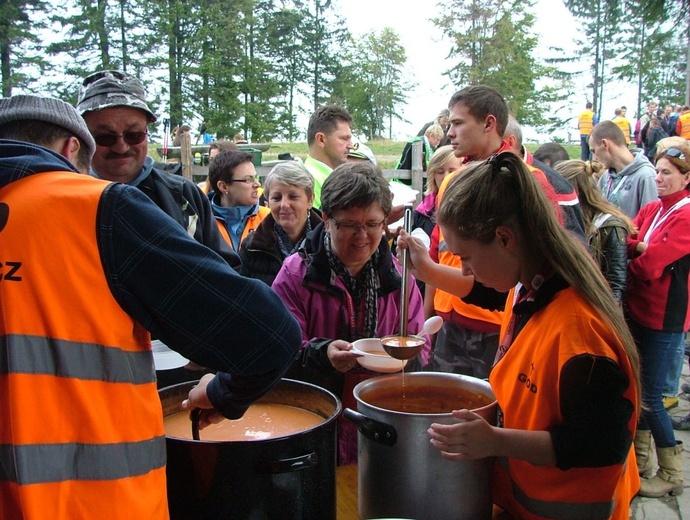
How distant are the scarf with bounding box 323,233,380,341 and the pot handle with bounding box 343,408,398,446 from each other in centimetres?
80

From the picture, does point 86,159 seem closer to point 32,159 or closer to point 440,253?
point 32,159

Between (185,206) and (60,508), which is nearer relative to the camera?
(60,508)

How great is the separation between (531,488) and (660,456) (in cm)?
251

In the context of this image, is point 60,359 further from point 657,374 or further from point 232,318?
point 657,374

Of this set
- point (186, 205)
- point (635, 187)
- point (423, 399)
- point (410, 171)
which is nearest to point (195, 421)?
point (423, 399)

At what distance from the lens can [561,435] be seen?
1200 millimetres

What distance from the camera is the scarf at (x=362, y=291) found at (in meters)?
2.06

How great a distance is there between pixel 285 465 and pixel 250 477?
7 centimetres

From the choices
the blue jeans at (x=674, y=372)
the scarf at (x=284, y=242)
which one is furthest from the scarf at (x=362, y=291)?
the blue jeans at (x=674, y=372)

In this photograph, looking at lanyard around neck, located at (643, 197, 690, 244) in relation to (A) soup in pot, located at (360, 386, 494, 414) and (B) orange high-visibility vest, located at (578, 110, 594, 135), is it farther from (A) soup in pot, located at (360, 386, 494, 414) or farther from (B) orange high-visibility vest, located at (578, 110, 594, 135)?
(B) orange high-visibility vest, located at (578, 110, 594, 135)

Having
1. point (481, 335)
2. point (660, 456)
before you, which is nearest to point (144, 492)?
point (481, 335)

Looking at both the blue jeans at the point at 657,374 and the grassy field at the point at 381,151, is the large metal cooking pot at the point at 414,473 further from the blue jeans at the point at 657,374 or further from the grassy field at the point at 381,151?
the grassy field at the point at 381,151

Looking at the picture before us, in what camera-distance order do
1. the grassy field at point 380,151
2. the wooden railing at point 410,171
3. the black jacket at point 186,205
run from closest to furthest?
the black jacket at point 186,205, the wooden railing at point 410,171, the grassy field at point 380,151

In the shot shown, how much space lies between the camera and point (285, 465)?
113 cm
